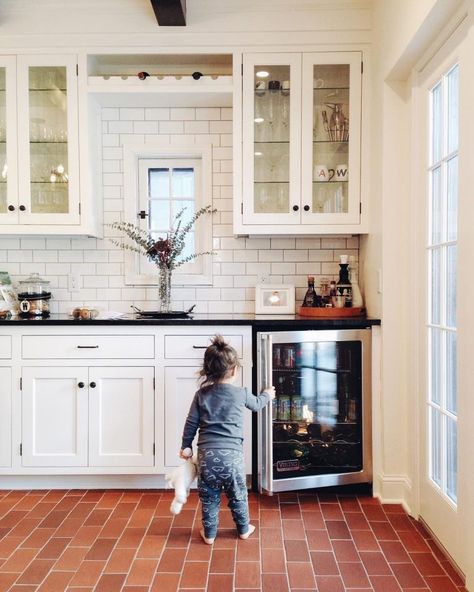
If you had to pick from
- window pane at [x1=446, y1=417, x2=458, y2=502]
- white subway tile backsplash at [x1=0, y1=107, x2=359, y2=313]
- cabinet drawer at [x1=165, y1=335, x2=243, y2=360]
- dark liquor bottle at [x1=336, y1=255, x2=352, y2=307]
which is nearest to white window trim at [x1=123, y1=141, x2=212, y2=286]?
white subway tile backsplash at [x1=0, y1=107, x2=359, y2=313]

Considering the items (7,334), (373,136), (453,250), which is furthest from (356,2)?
(7,334)

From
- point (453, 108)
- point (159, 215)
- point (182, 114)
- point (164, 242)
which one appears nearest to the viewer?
point (453, 108)

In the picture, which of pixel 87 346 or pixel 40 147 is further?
pixel 40 147

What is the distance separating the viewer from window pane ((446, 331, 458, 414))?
6.68ft

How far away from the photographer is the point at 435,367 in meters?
2.26

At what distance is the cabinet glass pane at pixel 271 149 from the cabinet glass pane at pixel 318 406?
2.96 feet

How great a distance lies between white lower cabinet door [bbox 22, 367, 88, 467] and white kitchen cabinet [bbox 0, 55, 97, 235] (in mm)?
889

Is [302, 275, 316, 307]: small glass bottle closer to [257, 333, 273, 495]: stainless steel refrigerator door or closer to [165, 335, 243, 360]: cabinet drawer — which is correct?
[257, 333, 273, 495]: stainless steel refrigerator door

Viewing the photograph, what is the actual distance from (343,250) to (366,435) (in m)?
1.22

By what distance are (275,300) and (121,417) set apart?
118 centimetres

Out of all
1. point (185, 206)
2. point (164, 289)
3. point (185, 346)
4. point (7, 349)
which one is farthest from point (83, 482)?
point (185, 206)

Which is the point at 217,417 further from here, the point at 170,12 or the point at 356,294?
the point at 170,12

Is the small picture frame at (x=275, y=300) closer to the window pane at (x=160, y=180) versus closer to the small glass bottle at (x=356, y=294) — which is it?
the small glass bottle at (x=356, y=294)

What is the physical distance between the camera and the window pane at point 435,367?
87.4 inches
